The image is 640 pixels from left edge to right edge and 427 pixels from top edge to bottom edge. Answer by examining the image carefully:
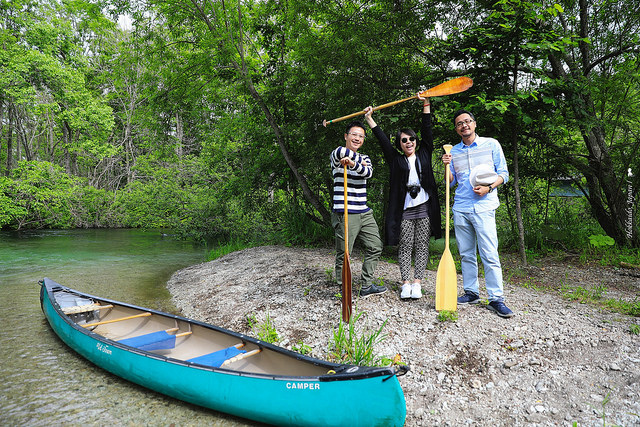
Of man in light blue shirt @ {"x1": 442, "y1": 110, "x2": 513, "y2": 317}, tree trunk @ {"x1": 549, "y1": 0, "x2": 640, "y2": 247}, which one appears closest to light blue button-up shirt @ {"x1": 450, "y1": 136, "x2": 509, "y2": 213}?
man in light blue shirt @ {"x1": 442, "y1": 110, "x2": 513, "y2": 317}

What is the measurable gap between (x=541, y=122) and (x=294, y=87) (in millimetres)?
4302

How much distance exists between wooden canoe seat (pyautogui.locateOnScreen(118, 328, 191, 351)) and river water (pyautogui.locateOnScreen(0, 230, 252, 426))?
32 centimetres

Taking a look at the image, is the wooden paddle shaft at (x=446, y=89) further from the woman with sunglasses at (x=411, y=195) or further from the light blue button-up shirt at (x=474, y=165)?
the light blue button-up shirt at (x=474, y=165)

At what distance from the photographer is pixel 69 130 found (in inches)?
858

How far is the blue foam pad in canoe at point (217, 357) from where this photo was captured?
288cm

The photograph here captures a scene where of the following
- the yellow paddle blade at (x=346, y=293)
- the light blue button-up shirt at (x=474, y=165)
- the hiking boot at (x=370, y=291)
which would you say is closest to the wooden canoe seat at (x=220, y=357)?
the yellow paddle blade at (x=346, y=293)

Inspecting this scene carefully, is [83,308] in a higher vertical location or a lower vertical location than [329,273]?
lower

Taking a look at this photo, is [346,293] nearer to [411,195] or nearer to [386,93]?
[411,195]

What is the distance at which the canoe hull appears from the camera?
206 centimetres

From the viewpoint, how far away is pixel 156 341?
11.4ft

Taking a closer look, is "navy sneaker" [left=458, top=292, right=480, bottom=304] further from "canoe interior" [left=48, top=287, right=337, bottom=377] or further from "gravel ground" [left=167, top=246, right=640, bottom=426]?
"canoe interior" [left=48, top=287, right=337, bottom=377]

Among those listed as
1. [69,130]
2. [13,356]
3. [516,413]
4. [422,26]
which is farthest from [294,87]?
[69,130]

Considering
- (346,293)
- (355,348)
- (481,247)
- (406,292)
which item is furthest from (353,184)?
(355,348)

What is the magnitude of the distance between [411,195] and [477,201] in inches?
26.0
